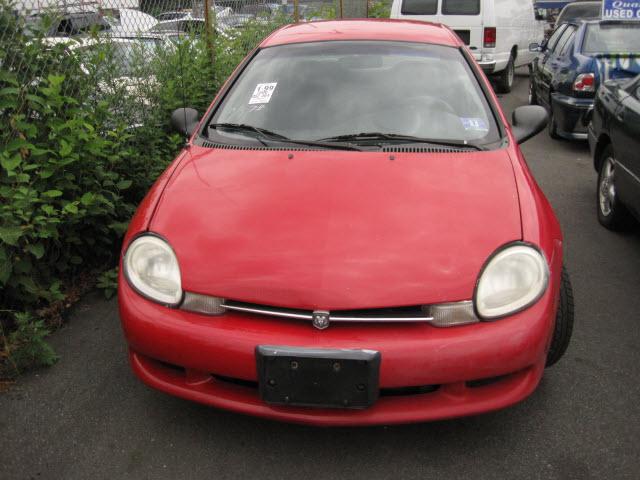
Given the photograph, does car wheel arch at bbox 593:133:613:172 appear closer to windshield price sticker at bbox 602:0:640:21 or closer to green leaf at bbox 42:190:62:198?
green leaf at bbox 42:190:62:198

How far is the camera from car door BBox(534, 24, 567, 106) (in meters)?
8.33

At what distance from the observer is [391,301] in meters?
2.23

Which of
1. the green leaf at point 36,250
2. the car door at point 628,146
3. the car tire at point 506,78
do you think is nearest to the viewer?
the green leaf at point 36,250

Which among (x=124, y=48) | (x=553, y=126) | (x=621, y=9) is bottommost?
(x=553, y=126)

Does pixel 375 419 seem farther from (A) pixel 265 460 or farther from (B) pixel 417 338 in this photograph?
(A) pixel 265 460

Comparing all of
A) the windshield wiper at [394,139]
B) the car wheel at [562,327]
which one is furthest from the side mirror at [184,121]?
the car wheel at [562,327]

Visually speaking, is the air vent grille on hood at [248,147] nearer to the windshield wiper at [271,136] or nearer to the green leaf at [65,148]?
the windshield wiper at [271,136]

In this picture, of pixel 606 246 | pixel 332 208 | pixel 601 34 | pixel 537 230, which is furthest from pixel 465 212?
pixel 601 34

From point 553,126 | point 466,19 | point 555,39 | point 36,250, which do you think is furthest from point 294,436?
point 466,19

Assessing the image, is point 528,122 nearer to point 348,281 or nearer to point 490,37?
point 348,281

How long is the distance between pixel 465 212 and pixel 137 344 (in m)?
1.36

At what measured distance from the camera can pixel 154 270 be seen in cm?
249

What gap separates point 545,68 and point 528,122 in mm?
5459

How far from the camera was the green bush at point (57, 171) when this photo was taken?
3234 mm
